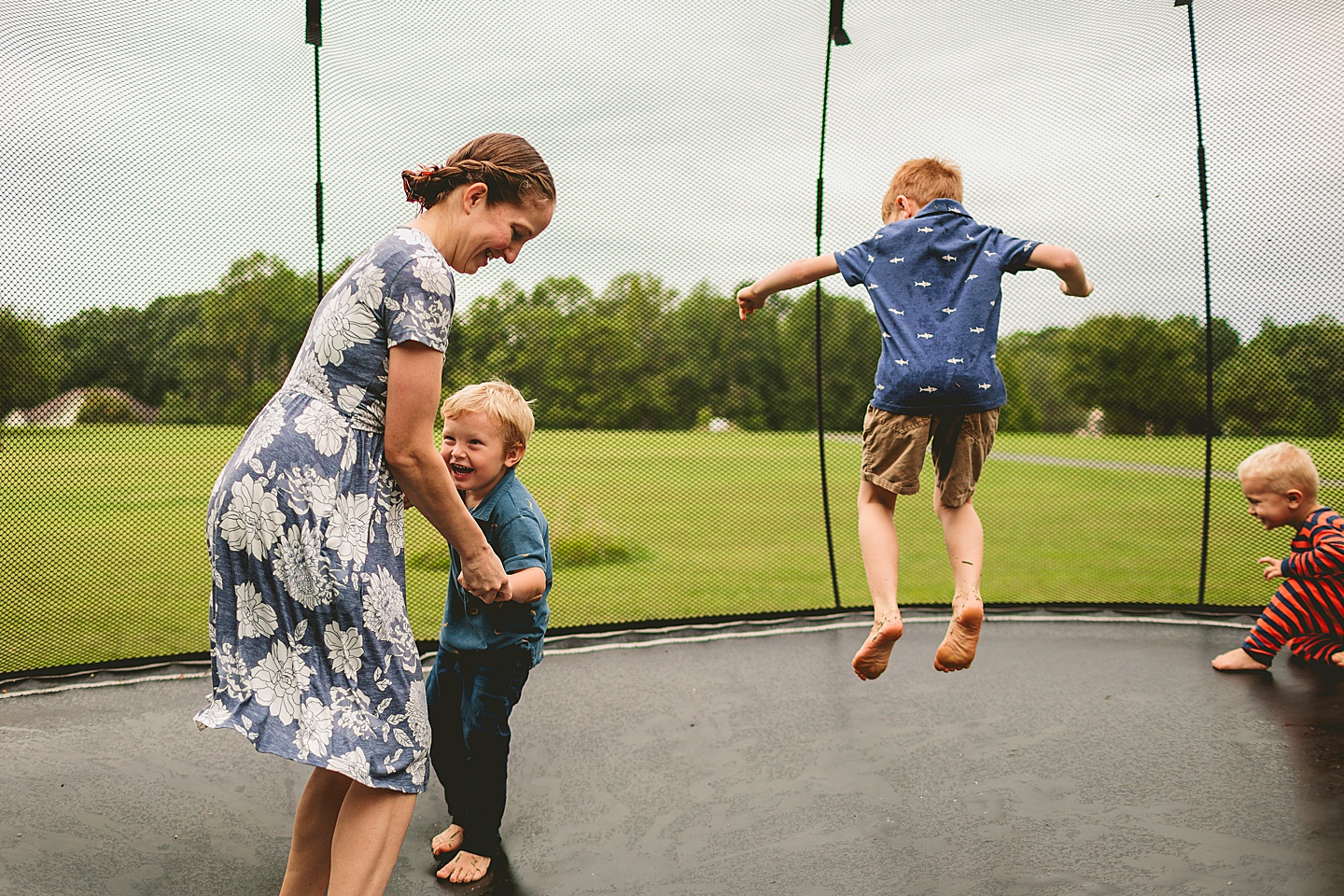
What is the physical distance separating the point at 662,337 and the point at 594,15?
1.23 m

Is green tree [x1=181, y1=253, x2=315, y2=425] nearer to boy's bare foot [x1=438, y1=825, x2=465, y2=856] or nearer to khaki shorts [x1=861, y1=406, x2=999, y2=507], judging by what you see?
boy's bare foot [x1=438, y1=825, x2=465, y2=856]

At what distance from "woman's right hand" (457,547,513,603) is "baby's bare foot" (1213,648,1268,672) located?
249 centimetres

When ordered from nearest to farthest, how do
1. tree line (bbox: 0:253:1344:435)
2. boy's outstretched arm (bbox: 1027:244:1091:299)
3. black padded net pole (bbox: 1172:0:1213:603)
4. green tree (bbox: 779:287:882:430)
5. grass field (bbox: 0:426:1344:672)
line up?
boy's outstretched arm (bbox: 1027:244:1091:299), grass field (bbox: 0:426:1344:672), tree line (bbox: 0:253:1344:435), black padded net pole (bbox: 1172:0:1213:603), green tree (bbox: 779:287:882:430)

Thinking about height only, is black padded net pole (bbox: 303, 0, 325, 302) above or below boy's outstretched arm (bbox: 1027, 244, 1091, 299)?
above

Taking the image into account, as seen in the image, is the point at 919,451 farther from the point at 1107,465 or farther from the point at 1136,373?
the point at 1107,465

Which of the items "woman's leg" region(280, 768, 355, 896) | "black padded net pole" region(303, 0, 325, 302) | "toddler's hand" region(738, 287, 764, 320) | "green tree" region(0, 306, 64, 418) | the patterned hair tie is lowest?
"woman's leg" region(280, 768, 355, 896)

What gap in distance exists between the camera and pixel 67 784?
6.79ft

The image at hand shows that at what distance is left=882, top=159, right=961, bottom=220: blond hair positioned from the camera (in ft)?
6.87

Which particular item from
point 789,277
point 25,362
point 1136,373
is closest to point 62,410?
point 25,362

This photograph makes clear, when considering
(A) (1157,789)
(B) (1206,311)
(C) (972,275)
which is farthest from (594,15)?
(A) (1157,789)

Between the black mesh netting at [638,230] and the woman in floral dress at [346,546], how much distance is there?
79.4 inches

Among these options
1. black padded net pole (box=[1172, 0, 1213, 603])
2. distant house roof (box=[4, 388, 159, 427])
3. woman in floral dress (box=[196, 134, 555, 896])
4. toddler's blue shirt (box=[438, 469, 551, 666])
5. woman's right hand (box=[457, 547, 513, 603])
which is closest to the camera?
woman in floral dress (box=[196, 134, 555, 896])

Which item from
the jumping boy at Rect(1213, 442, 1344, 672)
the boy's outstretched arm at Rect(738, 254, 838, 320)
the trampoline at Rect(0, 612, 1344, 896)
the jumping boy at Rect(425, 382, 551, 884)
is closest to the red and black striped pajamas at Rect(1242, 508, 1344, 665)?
the jumping boy at Rect(1213, 442, 1344, 672)

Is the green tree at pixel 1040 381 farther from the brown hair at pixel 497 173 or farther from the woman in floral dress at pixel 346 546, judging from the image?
the woman in floral dress at pixel 346 546
